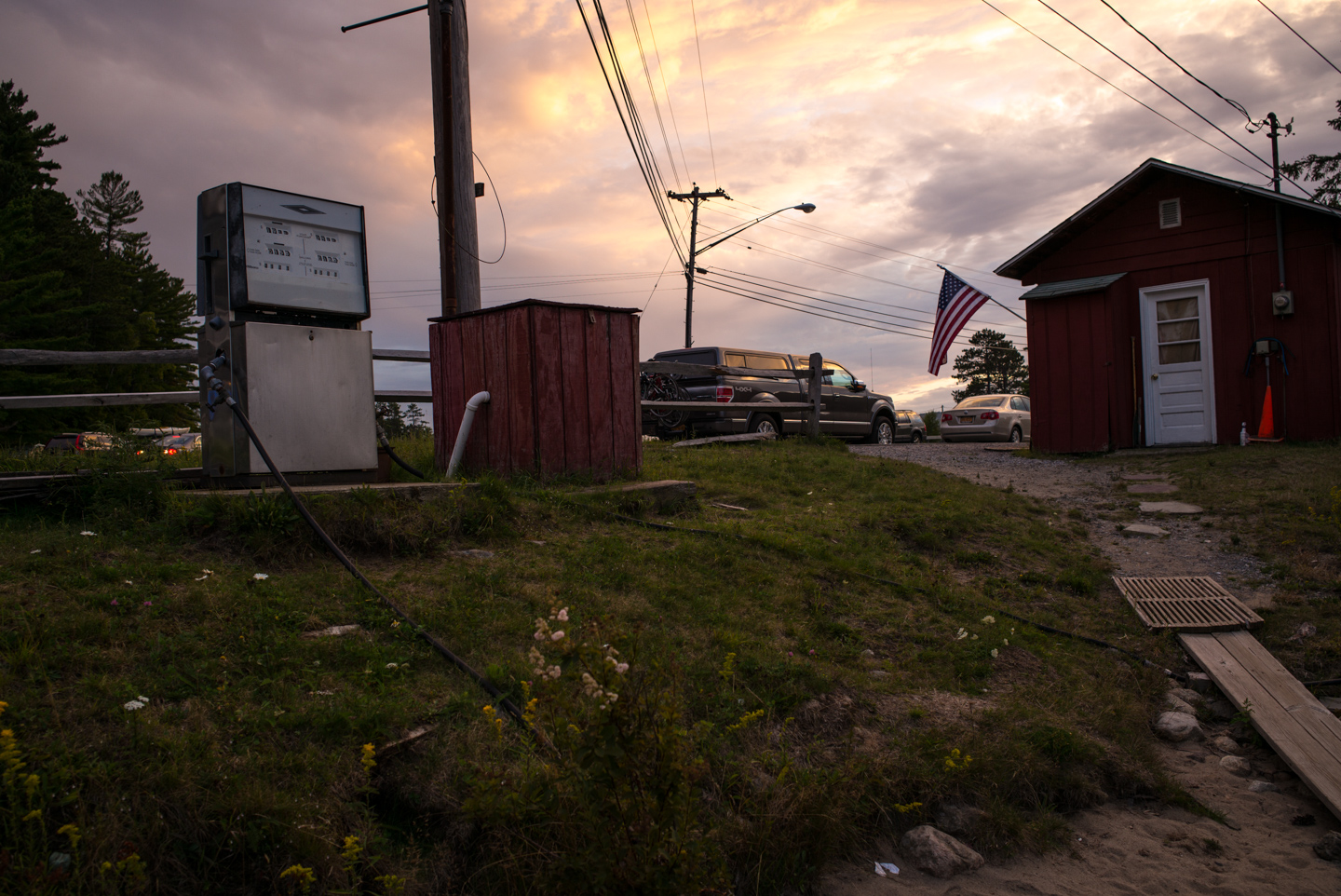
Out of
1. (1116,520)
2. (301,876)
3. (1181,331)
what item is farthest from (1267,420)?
(301,876)

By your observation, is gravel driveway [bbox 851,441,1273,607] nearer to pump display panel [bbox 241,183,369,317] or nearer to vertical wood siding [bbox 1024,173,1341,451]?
vertical wood siding [bbox 1024,173,1341,451]

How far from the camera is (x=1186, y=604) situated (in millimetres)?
5492

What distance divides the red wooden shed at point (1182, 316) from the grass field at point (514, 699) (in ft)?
28.3

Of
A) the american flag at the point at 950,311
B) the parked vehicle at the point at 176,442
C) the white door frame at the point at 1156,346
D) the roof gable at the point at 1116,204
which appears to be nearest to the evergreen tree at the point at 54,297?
the parked vehicle at the point at 176,442

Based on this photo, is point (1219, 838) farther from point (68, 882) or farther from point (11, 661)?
point (11, 661)

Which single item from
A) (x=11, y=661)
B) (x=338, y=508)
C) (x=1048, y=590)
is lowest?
(x=1048, y=590)

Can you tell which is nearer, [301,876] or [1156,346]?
[301,876]

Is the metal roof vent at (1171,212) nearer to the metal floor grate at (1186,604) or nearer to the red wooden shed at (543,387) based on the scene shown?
the metal floor grate at (1186,604)

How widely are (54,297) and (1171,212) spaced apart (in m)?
40.4

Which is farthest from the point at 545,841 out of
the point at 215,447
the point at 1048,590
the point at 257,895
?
the point at 1048,590

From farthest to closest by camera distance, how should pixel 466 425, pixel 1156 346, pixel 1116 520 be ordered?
pixel 1156 346 < pixel 1116 520 < pixel 466 425

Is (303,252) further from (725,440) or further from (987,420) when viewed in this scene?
(987,420)

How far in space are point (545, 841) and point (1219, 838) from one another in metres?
2.72

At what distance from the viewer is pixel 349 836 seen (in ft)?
6.93
